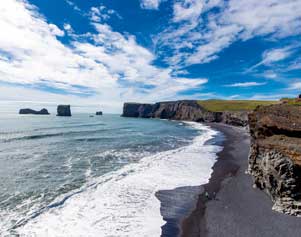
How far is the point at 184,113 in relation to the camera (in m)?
156

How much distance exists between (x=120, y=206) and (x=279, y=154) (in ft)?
37.5

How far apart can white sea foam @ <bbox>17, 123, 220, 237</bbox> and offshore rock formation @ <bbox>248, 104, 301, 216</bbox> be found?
6125 millimetres

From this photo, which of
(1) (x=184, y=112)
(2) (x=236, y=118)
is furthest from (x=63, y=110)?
(2) (x=236, y=118)

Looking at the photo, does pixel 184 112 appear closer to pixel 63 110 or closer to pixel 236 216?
pixel 63 110

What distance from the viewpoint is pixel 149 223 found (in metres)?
13.6

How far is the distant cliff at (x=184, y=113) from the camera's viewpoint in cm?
10612

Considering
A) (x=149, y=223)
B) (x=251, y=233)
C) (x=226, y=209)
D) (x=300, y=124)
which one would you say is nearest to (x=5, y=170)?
(x=149, y=223)

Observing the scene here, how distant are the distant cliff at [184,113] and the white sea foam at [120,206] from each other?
7921cm

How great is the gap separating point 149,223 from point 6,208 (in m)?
9.95

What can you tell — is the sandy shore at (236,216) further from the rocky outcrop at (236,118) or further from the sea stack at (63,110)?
the sea stack at (63,110)

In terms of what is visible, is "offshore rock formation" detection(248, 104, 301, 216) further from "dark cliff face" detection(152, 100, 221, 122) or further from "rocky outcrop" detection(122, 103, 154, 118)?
"rocky outcrop" detection(122, 103, 154, 118)

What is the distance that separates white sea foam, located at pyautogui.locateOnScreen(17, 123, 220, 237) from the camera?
41.8 ft

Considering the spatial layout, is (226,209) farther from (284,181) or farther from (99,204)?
(99,204)

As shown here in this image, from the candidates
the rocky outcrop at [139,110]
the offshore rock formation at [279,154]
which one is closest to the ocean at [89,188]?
the offshore rock formation at [279,154]
